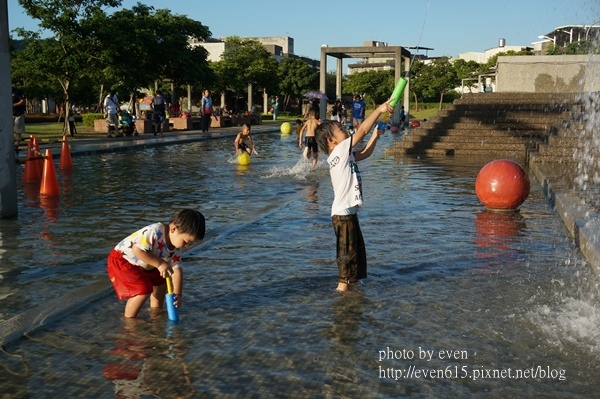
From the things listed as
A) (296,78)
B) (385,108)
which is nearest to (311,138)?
(385,108)

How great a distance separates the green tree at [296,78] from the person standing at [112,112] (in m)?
66.9

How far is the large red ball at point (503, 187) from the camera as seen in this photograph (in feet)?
33.8

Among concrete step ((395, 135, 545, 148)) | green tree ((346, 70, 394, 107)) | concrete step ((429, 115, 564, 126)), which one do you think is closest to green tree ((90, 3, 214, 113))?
concrete step ((395, 135, 545, 148))

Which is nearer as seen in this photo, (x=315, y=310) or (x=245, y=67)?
(x=315, y=310)

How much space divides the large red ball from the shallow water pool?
0.30 meters

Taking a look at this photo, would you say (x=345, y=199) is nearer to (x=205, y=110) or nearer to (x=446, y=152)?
(x=446, y=152)

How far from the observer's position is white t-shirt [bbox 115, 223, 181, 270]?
515 centimetres

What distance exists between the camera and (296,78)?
9806 cm

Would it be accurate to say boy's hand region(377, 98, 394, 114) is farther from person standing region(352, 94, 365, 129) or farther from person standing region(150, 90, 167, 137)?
person standing region(150, 90, 167, 137)

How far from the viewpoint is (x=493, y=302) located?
579cm

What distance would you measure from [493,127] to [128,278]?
20.3 metres

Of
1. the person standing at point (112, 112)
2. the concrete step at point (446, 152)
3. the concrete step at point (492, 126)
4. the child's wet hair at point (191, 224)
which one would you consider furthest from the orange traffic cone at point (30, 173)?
the person standing at point (112, 112)

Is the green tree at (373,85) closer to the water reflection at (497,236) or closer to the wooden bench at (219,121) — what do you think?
the wooden bench at (219,121)

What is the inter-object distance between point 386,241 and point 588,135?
12592 millimetres
